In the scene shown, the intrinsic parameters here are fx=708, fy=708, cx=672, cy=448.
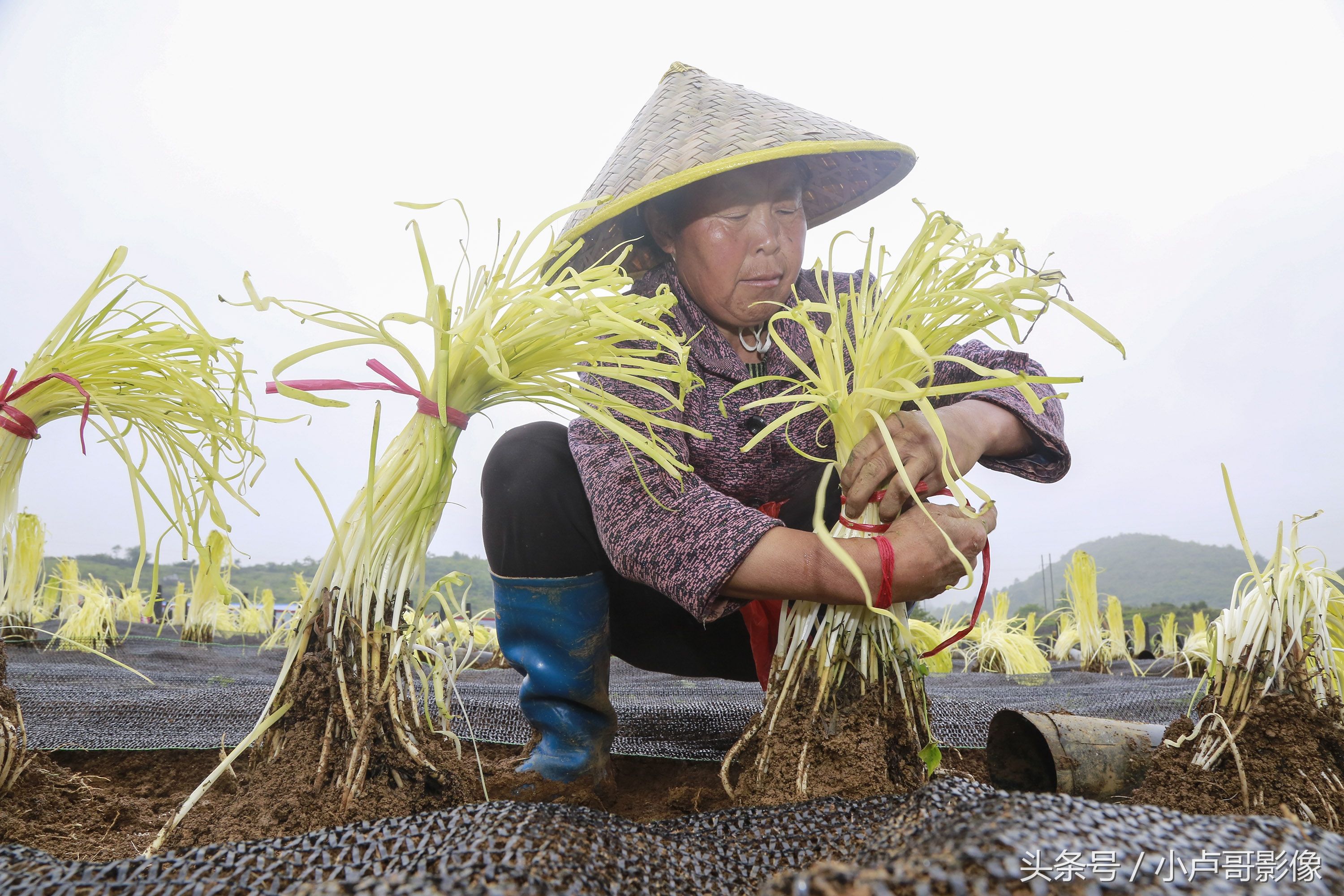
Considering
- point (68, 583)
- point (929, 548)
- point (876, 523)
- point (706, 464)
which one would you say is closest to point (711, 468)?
point (706, 464)

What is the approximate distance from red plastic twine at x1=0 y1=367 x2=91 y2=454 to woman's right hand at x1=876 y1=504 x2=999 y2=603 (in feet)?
4.36

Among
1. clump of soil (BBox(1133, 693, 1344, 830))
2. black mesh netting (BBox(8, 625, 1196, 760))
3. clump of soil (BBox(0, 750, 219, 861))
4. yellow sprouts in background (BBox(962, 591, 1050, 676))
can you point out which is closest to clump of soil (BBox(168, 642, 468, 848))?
clump of soil (BBox(0, 750, 219, 861))

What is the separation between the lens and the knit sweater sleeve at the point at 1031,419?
1.52 metres

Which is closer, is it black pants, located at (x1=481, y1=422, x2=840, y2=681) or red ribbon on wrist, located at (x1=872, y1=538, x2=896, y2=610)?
red ribbon on wrist, located at (x1=872, y1=538, x2=896, y2=610)

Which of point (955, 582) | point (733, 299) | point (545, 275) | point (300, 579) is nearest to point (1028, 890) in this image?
point (955, 582)

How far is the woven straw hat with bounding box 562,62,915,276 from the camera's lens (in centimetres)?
149

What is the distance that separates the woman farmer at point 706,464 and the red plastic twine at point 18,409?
0.81 meters

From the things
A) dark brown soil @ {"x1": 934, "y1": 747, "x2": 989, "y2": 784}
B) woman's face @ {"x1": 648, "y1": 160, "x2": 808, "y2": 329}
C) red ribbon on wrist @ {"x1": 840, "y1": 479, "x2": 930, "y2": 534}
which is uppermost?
woman's face @ {"x1": 648, "y1": 160, "x2": 808, "y2": 329}

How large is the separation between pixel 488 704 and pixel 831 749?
1508mm

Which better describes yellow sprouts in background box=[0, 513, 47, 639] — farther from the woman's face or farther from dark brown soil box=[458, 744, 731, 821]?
the woman's face

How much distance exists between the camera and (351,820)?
0.96 m

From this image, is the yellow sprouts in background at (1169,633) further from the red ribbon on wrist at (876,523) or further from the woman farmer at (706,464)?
the red ribbon on wrist at (876,523)

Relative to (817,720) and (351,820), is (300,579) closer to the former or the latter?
(351,820)

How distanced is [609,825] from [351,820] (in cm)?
35
